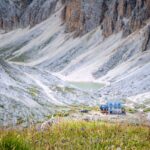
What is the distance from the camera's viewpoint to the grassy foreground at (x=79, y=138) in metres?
9.23

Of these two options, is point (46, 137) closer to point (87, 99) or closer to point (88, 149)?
point (88, 149)

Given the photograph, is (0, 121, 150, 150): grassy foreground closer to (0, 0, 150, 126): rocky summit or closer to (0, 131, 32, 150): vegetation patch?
(0, 131, 32, 150): vegetation patch

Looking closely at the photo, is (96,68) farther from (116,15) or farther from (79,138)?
(79,138)

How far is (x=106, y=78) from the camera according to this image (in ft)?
424

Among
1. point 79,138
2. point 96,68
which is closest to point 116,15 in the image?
point 96,68

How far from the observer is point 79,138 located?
34.4ft

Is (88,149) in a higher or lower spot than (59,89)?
lower

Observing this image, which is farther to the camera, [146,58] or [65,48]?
[65,48]

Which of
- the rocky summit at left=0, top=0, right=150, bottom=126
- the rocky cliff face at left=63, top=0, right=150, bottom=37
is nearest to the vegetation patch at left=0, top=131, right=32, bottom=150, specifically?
the rocky summit at left=0, top=0, right=150, bottom=126

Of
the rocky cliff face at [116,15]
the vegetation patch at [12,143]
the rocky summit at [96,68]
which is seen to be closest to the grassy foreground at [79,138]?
the vegetation patch at [12,143]

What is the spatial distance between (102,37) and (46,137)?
17017cm

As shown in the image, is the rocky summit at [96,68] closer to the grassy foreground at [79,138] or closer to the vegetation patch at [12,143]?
the grassy foreground at [79,138]

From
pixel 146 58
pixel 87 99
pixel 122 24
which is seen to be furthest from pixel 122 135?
pixel 122 24

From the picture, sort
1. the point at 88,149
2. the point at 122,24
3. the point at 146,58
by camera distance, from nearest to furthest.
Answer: the point at 88,149
the point at 146,58
the point at 122,24
